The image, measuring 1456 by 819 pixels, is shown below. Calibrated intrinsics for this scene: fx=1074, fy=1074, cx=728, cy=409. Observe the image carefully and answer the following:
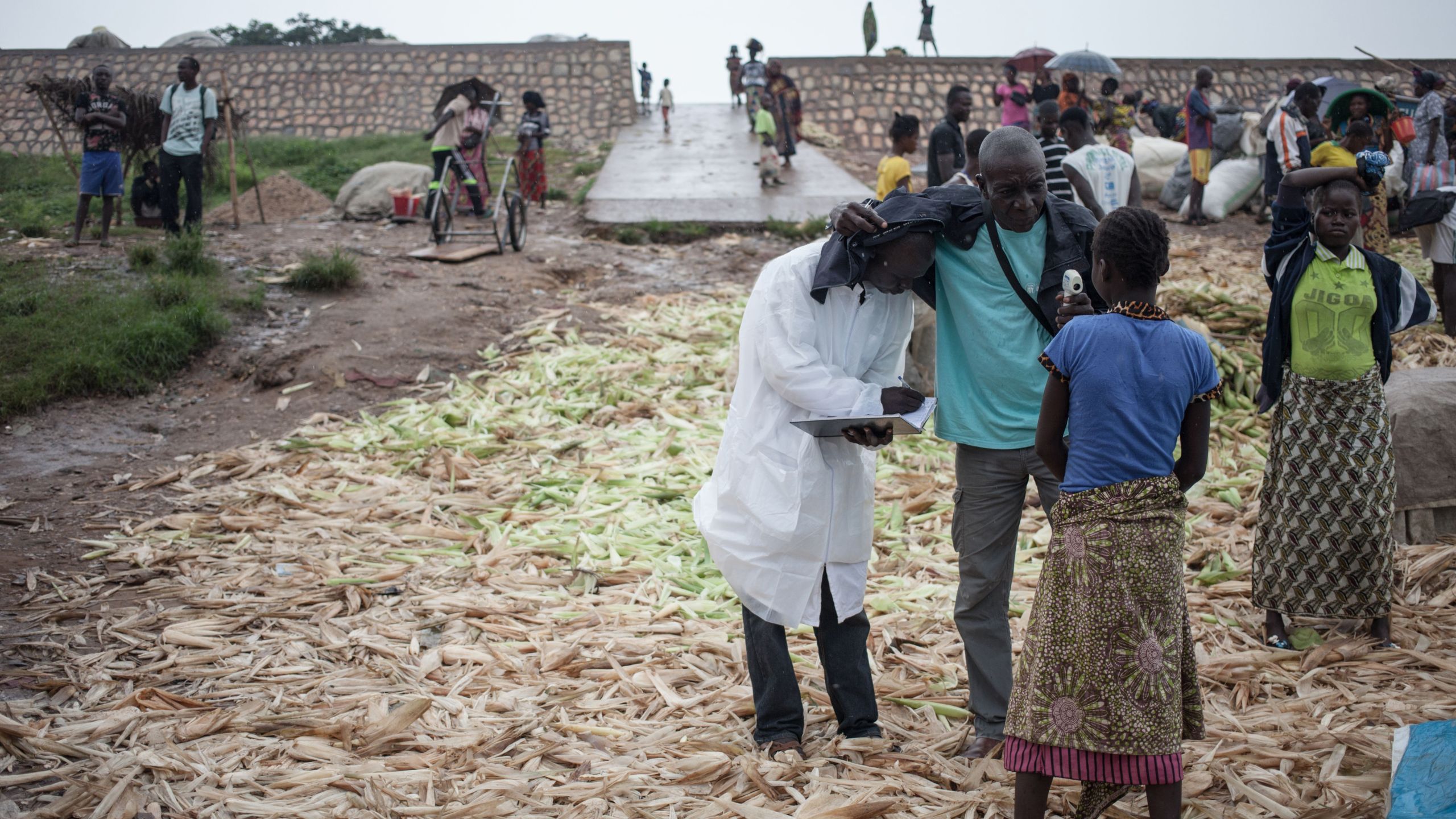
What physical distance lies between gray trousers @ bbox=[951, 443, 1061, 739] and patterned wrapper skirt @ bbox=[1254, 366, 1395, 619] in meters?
1.36

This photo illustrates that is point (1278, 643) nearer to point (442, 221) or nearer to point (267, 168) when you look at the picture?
point (442, 221)

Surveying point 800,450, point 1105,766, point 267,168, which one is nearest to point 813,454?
point 800,450

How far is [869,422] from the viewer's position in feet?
9.60

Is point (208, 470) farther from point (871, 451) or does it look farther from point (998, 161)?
point (998, 161)

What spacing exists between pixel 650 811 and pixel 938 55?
70.3 ft

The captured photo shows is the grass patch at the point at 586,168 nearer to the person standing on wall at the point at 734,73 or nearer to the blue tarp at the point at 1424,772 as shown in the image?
the person standing on wall at the point at 734,73

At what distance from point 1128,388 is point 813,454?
94 centimetres

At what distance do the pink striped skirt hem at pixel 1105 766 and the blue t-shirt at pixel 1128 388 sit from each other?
1.99 ft

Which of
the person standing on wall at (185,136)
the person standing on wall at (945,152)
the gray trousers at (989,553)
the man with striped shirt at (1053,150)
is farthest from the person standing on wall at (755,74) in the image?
the gray trousers at (989,553)

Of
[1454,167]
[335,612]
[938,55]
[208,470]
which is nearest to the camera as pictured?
[335,612]

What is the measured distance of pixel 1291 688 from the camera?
3660 millimetres

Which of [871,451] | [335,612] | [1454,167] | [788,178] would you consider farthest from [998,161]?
[788,178]

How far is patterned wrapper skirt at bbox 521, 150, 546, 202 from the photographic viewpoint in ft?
45.9

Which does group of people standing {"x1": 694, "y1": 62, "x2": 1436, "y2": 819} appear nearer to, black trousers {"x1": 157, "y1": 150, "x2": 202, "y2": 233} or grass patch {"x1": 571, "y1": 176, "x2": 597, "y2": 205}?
black trousers {"x1": 157, "y1": 150, "x2": 202, "y2": 233}
